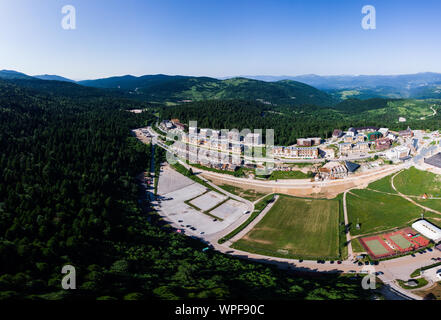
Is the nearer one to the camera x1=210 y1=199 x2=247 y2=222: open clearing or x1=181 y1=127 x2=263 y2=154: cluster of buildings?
x1=210 y1=199 x2=247 y2=222: open clearing

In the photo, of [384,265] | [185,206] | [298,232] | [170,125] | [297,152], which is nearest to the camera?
[384,265]

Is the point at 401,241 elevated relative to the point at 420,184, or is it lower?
lower

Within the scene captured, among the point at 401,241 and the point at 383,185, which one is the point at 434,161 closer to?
the point at 383,185

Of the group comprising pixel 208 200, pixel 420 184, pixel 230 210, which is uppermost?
pixel 420 184

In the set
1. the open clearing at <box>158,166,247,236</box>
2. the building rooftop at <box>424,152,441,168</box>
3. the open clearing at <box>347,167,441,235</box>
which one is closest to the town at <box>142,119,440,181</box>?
the building rooftop at <box>424,152,441,168</box>

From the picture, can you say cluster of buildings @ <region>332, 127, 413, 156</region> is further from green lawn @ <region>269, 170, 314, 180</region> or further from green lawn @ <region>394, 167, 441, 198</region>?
green lawn @ <region>269, 170, 314, 180</region>

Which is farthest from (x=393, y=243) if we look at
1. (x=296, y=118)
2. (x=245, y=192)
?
(x=296, y=118)
